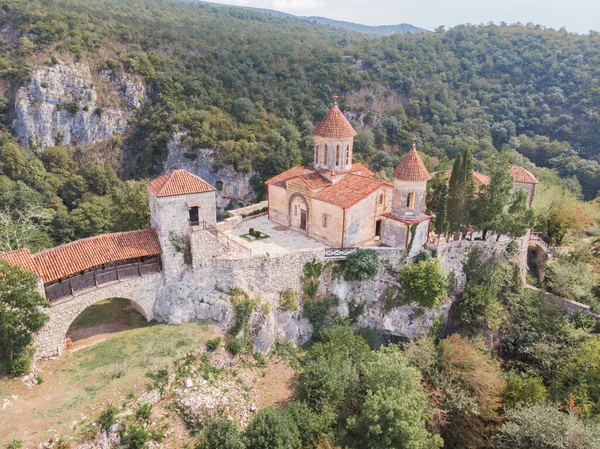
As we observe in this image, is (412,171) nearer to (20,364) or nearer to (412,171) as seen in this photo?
(412,171)

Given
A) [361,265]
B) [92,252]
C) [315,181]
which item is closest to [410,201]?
[361,265]

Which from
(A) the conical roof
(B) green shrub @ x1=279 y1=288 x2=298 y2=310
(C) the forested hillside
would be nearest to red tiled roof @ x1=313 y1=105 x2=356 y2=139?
(A) the conical roof

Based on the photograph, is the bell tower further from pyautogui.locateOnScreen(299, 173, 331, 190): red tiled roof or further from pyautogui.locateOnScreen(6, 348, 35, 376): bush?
pyautogui.locateOnScreen(6, 348, 35, 376): bush

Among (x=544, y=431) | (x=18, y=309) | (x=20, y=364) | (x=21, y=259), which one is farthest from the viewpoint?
(x=21, y=259)

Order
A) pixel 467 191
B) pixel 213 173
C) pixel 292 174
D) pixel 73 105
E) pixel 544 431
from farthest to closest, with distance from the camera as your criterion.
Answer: pixel 213 173 < pixel 73 105 < pixel 292 174 < pixel 467 191 < pixel 544 431

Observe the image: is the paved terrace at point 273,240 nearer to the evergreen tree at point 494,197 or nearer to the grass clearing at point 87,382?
the grass clearing at point 87,382

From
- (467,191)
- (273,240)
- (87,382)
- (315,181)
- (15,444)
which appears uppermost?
(467,191)

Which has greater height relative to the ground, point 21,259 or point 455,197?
point 455,197
